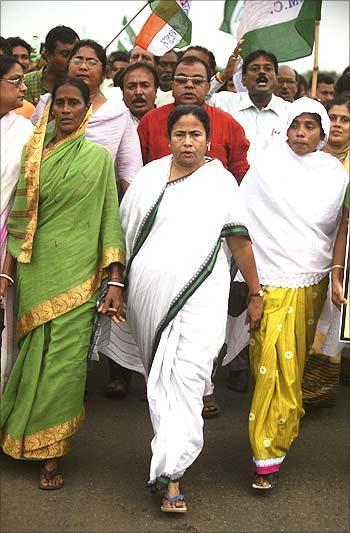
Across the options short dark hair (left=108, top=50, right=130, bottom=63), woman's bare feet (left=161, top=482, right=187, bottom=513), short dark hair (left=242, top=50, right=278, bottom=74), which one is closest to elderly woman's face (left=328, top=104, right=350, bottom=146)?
short dark hair (left=242, top=50, right=278, bottom=74)

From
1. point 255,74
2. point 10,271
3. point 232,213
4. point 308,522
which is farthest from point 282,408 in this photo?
point 255,74

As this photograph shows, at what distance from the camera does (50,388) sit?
183 inches

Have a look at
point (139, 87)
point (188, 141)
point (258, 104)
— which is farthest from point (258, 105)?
point (188, 141)

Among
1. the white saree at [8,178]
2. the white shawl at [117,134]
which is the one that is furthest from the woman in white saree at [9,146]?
the white shawl at [117,134]

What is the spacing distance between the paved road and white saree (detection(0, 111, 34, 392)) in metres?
0.57

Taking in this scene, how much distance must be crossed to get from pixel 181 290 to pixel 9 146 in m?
1.14

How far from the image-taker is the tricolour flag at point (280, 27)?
689 centimetres

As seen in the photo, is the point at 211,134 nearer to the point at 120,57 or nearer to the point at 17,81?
the point at 17,81

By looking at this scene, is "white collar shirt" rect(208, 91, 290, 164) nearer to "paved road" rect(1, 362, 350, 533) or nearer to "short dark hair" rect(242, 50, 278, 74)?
"short dark hair" rect(242, 50, 278, 74)

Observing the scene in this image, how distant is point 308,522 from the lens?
4457 mm

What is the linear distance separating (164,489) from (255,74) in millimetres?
3439

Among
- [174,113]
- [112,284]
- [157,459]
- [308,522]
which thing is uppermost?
[174,113]

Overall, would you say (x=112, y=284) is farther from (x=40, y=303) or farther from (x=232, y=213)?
(x=232, y=213)

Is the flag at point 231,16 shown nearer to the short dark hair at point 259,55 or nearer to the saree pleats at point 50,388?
the short dark hair at point 259,55
